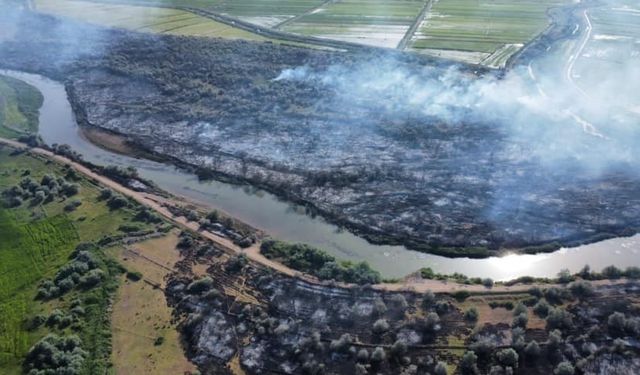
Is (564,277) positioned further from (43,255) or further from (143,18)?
(143,18)

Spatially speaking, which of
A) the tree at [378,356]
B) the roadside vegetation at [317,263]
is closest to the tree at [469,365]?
the tree at [378,356]

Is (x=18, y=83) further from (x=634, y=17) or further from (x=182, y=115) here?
(x=634, y=17)

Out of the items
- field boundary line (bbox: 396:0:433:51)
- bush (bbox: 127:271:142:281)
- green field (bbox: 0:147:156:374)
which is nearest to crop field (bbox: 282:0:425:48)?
field boundary line (bbox: 396:0:433:51)

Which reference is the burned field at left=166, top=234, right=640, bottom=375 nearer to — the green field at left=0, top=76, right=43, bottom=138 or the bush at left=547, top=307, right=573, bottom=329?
the bush at left=547, top=307, right=573, bottom=329

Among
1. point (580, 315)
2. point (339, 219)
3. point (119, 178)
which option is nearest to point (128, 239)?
point (119, 178)

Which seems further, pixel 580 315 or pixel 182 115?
pixel 182 115
